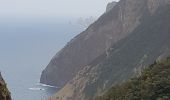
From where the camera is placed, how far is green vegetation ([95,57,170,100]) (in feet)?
74.6

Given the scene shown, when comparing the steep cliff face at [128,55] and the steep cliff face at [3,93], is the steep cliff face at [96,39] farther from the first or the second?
the steep cliff face at [3,93]

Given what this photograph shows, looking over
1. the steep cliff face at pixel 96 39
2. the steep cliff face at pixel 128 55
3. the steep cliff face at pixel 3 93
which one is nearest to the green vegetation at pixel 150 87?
the steep cliff face at pixel 3 93

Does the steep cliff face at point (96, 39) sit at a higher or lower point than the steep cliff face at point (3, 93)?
higher

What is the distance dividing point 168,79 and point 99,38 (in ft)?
291

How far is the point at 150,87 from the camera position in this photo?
76.0ft

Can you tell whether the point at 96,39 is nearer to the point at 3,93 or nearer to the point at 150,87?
the point at 150,87

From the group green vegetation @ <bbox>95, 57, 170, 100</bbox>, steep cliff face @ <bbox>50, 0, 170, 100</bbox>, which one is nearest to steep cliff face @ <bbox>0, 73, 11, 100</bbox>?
green vegetation @ <bbox>95, 57, 170, 100</bbox>

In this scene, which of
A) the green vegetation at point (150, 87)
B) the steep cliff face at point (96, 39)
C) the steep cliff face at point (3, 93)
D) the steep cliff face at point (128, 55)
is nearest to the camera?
the steep cliff face at point (3, 93)

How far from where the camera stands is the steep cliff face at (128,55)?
7806 centimetres

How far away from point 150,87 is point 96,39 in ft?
293

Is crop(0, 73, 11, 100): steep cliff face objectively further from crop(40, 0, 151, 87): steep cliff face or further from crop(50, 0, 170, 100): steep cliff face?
crop(40, 0, 151, 87): steep cliff face

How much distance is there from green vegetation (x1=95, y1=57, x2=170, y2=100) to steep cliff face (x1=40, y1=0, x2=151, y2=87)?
68.0 metres

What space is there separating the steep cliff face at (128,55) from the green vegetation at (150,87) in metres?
47.2

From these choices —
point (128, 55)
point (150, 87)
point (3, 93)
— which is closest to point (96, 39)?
point (128, 55)
